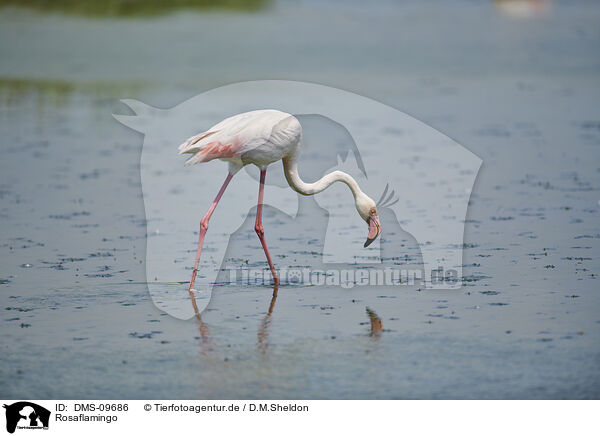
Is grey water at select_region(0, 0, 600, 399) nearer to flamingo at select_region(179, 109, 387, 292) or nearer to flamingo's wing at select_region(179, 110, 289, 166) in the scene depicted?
flamingo at select_region(179, 109, 387, 292)

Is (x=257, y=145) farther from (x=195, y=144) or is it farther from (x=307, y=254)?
(x=307, y=254)

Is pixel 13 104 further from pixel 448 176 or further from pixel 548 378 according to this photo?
pixel 548 378

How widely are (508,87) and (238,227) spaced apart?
1142cm

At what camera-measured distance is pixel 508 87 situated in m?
21.4

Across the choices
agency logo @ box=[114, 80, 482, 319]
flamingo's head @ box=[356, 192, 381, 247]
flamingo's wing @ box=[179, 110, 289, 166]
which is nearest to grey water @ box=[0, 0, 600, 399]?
agency logo @ box=[114, 80, 482, 319]

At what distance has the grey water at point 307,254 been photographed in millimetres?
7043
